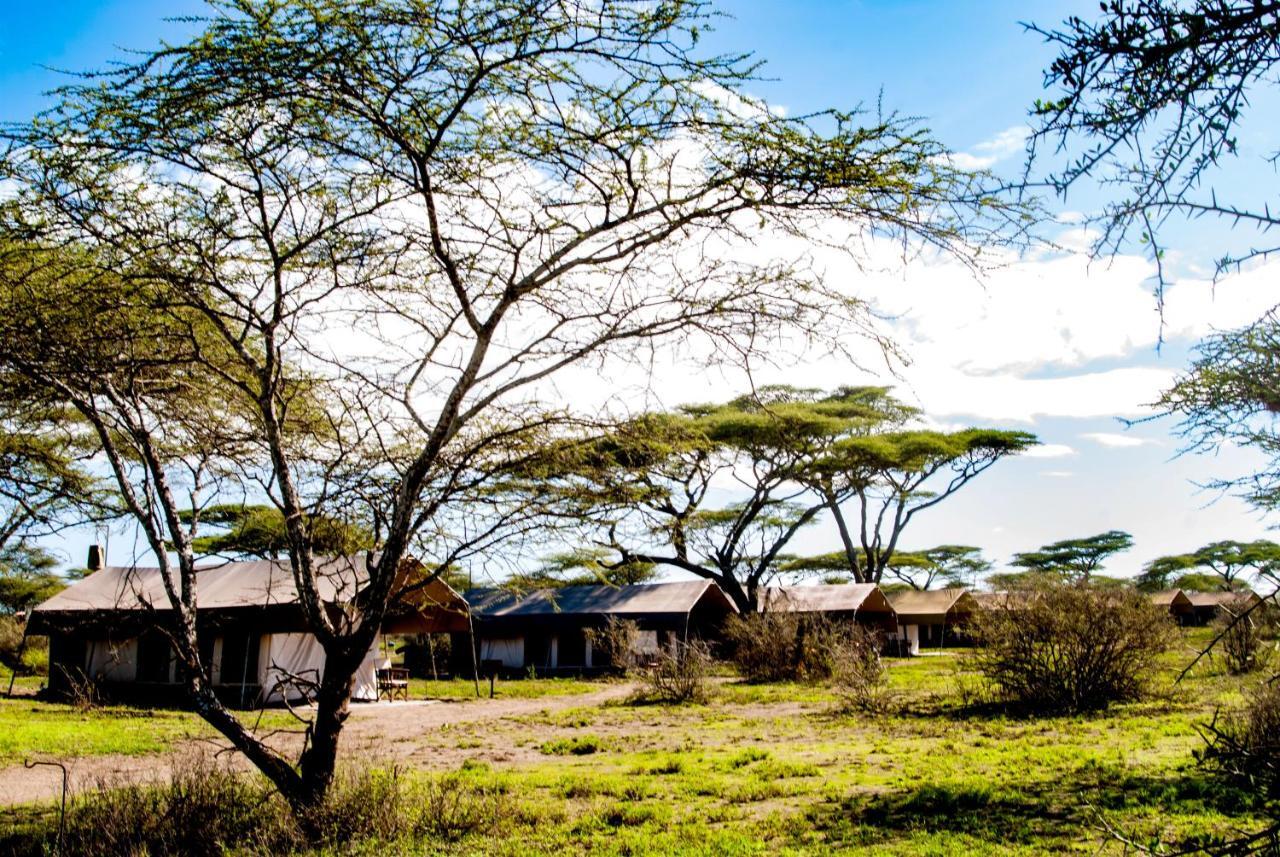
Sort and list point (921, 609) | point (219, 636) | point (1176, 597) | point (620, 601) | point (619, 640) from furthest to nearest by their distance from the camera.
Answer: point (1176, 597) < point (921, 609) < point (620, 601) < point (619, 640) < point (219, 636)

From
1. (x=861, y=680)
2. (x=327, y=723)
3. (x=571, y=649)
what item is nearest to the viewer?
(x=327, y=723)

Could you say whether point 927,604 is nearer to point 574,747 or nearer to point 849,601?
point 849,601

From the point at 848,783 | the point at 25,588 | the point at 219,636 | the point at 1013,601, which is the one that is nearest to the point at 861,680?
the point at 1013,601

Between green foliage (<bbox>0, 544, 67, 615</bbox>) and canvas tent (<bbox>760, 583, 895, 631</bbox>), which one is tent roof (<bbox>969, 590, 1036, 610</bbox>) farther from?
green foliage (<bbox>0, 544, 67, 615</bbox>)

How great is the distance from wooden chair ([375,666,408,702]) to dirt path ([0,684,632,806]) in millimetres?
1225

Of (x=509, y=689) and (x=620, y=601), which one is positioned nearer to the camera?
(x=509, y=689)

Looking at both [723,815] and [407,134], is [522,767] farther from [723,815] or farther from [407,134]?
[407,134]

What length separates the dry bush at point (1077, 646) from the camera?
14383 mm

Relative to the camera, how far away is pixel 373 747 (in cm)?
1071

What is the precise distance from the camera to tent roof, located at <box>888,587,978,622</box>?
45719 millimetres

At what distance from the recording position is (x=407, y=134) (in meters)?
5.79

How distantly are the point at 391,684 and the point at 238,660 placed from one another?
3.77 meters

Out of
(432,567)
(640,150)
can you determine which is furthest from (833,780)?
(640,150)

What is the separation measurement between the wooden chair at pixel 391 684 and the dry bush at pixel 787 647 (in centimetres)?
908
